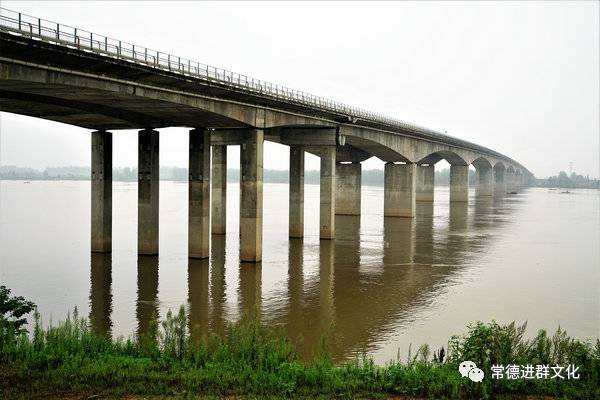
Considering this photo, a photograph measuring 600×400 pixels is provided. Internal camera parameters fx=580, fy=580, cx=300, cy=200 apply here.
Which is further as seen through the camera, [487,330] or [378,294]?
[378,294]

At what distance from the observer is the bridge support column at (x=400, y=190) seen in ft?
233

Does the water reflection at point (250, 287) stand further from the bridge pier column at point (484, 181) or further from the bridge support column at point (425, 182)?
the bridge pier column at point (484, 181)

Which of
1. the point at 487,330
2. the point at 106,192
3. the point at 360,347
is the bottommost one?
the point at 360,347

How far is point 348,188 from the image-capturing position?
241ft

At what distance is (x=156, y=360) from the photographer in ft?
48.3

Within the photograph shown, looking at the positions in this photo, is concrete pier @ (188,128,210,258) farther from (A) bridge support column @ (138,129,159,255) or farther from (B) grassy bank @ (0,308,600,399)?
(B) grassy bank @ (0,308,600,399)

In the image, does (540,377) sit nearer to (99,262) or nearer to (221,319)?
(221,319)

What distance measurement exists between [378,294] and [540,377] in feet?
48.8

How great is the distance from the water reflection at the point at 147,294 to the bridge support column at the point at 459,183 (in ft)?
271

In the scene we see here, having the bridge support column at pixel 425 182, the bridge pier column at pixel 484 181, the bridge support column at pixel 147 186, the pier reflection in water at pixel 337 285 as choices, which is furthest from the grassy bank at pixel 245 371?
the bridge pier column at pixel 484 181

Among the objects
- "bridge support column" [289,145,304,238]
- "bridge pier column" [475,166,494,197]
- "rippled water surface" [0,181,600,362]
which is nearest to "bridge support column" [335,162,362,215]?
"rippled water surface" [0,181,600,362]

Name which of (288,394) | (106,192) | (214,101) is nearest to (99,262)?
(106,192)

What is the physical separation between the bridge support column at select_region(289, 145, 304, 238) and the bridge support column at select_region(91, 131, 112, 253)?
15298 mm

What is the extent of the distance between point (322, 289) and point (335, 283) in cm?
180
